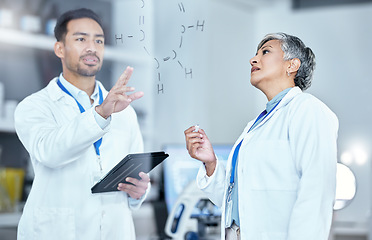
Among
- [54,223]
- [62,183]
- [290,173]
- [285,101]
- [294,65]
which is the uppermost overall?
[294,65]

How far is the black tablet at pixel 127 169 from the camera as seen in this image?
1815 millimetres

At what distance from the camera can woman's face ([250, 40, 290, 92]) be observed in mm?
1765

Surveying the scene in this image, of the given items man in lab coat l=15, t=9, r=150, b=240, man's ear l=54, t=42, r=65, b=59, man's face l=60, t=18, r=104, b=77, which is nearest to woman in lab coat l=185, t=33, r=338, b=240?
man in lab coat l=15, t=9, r=150, b=240

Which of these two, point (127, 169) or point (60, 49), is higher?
point (60, 49)

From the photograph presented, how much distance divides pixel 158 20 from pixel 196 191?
100 centimetres

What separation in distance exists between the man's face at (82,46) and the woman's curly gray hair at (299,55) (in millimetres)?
640

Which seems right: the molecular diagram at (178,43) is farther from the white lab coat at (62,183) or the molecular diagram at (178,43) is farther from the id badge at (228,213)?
the id badge at (228,213)

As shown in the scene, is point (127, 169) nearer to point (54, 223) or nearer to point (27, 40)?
point (54, 223)

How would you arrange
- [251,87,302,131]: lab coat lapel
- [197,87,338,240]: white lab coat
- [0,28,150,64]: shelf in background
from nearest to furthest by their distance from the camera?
[197,87,338,240]: white lab coat < [251,87,302,131]: lab coat lapel < [0,28,150,64]: shelf in background

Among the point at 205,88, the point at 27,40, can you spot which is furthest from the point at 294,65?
the point at 205,88

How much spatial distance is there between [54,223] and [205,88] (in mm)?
2836

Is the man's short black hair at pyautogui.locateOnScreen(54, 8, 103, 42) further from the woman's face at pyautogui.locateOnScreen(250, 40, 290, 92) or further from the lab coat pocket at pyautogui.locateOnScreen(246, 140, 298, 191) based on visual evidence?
the lab coat pocket at pyautogui.locateOnScreen(246, 140, 298, 191)

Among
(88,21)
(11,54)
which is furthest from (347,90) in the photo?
(88,21)

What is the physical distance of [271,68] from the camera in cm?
177
